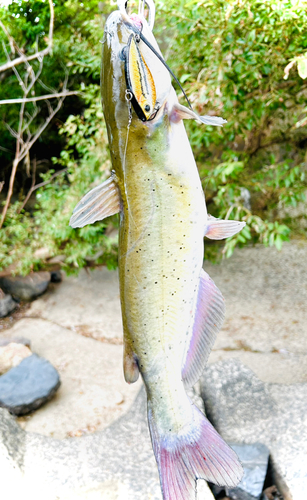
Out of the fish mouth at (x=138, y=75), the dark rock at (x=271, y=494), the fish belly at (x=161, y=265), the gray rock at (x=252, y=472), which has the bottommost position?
the dark rock at (x=271, y=494)

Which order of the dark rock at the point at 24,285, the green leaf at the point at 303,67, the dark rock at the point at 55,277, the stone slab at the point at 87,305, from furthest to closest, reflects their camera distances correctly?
the dark rock at the point at 55,277 → the dark rock at the point at 24,285 → the stone slab at the point at 87,305 → the green leaf at the point at 303,67

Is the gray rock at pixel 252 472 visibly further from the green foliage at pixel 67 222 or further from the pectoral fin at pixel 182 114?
the green foliage at pixel 67 222

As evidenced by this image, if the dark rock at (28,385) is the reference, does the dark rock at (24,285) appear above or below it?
below

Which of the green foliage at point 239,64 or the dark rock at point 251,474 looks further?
the green foliage at point 239,64

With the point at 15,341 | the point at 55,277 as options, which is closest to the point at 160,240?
the point at 15,341

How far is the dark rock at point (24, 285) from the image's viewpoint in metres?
5.16

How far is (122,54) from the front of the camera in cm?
92

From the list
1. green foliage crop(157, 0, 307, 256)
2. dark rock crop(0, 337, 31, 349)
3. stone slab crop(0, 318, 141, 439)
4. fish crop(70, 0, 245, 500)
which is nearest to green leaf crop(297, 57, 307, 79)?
green foliage crop(157, 0, 307, 256)

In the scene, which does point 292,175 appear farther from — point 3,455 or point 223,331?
point 3,455

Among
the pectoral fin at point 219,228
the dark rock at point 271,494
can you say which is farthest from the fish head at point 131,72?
the dark rock at point 271,494

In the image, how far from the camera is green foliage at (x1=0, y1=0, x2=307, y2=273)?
9.04 feet

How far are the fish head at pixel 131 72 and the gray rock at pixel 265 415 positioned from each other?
7.43 ft

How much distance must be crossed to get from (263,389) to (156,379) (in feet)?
6.60

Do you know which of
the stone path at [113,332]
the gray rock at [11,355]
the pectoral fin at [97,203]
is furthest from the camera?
the gray rock at [11,355]
